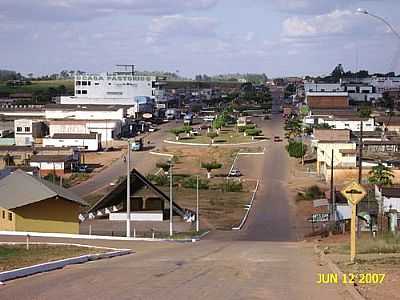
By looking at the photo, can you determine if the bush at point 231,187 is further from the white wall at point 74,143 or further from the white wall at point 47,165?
the white wall at point 74,143

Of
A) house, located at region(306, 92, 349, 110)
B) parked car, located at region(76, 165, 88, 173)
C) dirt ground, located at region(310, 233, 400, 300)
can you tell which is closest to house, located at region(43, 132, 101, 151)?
parked car, located at region(76, 165, 88, 173)

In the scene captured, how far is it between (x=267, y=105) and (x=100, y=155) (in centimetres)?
10502

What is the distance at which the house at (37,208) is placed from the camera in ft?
107

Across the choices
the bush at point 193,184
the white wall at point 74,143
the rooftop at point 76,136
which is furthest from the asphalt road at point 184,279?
the rooftop at point 76,136

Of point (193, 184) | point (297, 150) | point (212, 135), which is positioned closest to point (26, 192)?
point (193, 184)

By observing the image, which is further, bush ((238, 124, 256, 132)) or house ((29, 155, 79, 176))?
bush ((238, 124, 256, 132))

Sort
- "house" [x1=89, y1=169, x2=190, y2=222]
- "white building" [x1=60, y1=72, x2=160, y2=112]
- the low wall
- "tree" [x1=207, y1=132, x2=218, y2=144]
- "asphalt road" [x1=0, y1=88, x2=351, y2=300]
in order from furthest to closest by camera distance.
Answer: "white building" [x1=60, y1=72, x2=160, y2=112] → "tree" [x1=207, y1=132, x2=218, y2=144] → the low wall → "house" [x1=89, y1=169, x2=190, y2=222] → "asphalt road" [x1=0, y1=88, x2=351, y2=300]

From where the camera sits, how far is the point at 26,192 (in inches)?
1310

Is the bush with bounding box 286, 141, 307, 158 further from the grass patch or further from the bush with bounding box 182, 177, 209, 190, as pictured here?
the grass patch

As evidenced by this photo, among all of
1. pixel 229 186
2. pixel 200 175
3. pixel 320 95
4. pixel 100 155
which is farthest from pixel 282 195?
pixel 320 95

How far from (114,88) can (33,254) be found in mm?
151755

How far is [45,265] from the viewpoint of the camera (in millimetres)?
14602

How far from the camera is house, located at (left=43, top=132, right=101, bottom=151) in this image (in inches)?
3841

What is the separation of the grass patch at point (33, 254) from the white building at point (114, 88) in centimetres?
14208
